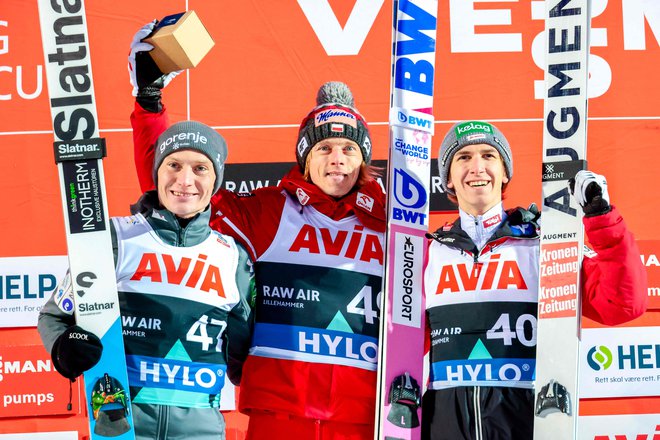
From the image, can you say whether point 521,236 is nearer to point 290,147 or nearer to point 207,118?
point 290,147

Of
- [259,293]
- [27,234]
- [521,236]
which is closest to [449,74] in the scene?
[521,236]

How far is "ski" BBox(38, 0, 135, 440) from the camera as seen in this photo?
2893mm

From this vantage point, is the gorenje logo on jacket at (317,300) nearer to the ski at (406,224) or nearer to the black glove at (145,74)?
the ski at (406,224)

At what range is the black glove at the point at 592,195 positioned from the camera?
2852mm

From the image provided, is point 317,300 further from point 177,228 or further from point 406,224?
point 177,228

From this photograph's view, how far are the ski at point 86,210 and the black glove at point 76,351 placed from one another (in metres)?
0.05

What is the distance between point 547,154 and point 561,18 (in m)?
0.51

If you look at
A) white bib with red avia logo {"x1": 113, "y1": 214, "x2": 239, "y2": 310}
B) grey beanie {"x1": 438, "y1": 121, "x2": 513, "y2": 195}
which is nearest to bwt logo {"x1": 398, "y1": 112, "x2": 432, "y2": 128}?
grey beanie {"x1": 438, "y1": 121, "x2": 513, "y2": 195}

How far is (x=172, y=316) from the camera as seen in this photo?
293 centimetres

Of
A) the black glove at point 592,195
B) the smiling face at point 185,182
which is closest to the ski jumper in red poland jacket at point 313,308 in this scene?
the smiling face at point 185,182

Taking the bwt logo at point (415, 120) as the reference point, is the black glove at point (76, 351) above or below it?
below

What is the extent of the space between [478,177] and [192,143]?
1.03 m

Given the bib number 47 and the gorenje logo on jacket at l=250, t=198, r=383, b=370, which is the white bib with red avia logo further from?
the gorenje logo on jacket at l=250, t=198, r=383, b=370

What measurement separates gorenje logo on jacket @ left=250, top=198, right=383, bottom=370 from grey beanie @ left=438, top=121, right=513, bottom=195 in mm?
455
